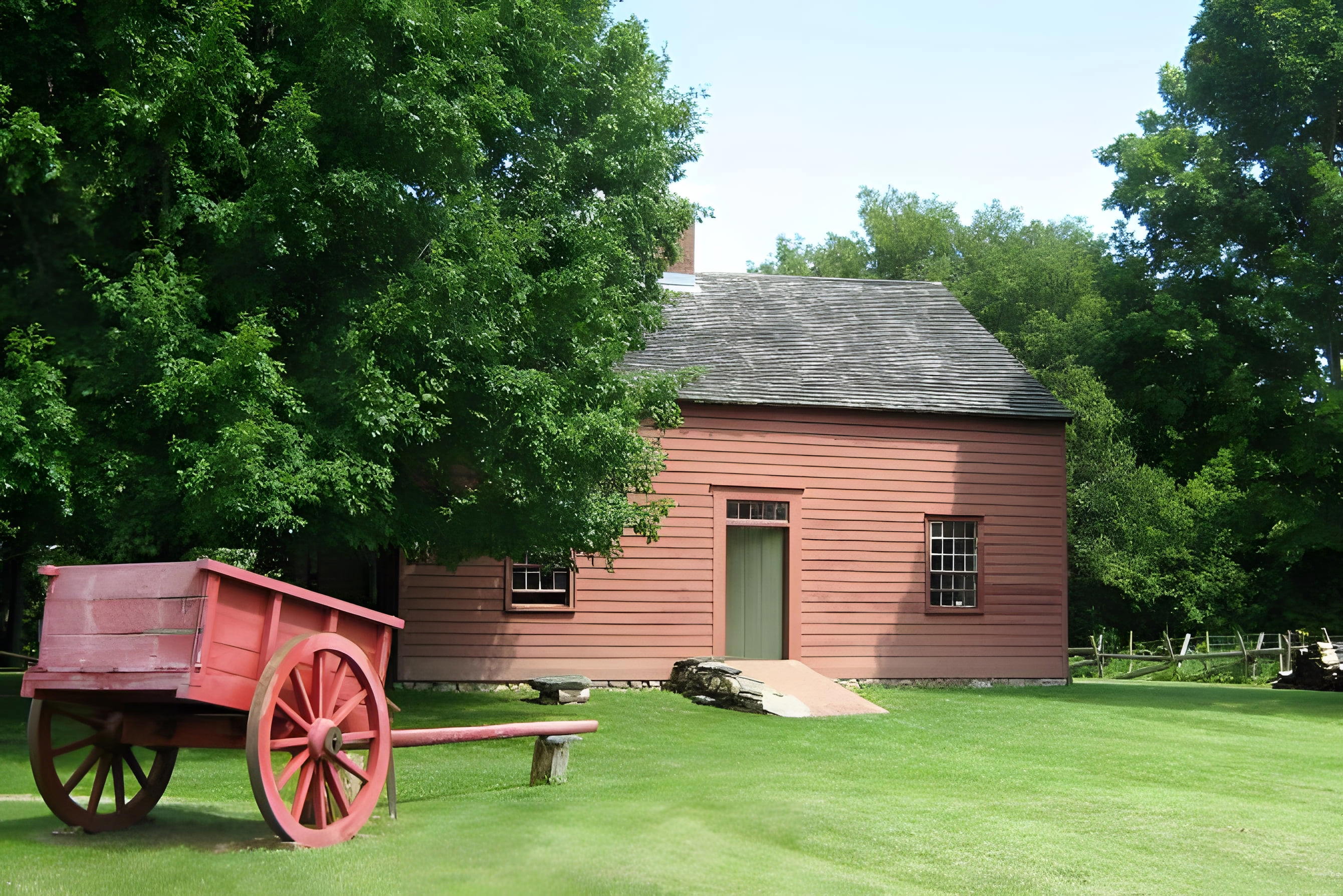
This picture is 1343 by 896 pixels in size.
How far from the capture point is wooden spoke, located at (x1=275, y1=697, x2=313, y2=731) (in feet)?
23.1

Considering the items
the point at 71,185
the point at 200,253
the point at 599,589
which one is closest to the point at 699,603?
the point at 599,589

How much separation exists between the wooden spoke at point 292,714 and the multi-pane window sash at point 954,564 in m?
15.2

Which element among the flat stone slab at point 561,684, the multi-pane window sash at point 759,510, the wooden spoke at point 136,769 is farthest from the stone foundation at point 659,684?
the wooden spoke at point 136,769

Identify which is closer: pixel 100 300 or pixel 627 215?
pixel 100 300

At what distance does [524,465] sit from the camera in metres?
13.5

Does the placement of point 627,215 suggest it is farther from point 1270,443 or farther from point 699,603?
point 1270,443

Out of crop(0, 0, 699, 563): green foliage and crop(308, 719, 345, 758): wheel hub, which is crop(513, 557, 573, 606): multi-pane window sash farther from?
crop(308, 719, 345, 758): wheel hub

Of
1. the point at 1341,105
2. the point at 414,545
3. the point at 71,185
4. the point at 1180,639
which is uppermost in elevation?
the point at 1341,105

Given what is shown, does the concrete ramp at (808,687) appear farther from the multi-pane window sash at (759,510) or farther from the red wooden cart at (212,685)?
the red wooden cart at (212,685)

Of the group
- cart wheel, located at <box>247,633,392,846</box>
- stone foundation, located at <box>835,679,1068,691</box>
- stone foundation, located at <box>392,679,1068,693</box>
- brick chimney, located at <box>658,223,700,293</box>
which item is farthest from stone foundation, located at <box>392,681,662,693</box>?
cart wheel, located at <box>247,633,392,846</box>

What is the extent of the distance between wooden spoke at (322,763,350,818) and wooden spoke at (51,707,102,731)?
4.98ft

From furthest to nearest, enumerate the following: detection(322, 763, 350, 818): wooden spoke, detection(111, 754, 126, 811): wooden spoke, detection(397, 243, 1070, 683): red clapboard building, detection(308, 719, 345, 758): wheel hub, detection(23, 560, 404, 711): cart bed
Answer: detection(397, 243, 1070, 683): red clapboard building
detection(111, 754, 126, 811): wooden spoke
detection(322, 763, 350, 818): wooden spoke
detection(308, 719, 345, 758): wheel hub
detection(23, 560, 404, 711): cart bed

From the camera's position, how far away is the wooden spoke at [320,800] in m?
7.23

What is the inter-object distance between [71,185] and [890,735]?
33.4ft
